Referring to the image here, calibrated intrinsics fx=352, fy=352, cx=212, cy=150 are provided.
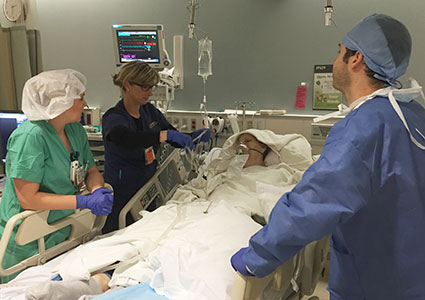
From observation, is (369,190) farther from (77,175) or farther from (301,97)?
(301,97)

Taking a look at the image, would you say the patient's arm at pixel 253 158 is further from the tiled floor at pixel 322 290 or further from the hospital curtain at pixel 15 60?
the hospital curtain at pixel 15 60

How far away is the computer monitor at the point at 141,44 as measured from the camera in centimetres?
252

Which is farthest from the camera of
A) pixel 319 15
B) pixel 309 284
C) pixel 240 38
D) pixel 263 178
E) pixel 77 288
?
pixel 240 38

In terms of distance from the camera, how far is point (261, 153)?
8.44 feet

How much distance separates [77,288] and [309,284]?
37.4 inches

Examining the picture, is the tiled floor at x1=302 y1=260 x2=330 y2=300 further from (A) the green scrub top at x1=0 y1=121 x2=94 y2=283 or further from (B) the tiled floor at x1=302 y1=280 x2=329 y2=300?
(A) the green scrub top at x1=0 y1=121 x2=94 y2=283

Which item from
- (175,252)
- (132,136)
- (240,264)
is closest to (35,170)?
(132,136)

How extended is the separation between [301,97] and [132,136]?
168 centimetres

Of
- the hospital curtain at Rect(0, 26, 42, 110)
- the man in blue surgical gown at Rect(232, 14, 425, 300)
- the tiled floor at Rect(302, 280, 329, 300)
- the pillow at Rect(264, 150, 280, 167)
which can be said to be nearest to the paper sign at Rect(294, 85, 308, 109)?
the pillow at Rect(264, 150, 280, 167)

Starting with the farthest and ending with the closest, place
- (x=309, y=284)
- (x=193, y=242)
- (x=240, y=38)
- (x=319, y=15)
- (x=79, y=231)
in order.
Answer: (x=240, y=38) → (x=319, y=15) → (x=79, y=231) → (x=309, y=284) → (x=193, y=242)

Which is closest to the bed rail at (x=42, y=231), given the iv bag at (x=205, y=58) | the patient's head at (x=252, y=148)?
the patient's head at (x=252, y=148)

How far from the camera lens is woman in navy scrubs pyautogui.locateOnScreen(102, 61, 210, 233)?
2.00 metres

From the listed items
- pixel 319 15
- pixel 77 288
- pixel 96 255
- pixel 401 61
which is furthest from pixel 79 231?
pixel 319 15

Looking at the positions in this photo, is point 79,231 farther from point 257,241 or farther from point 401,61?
point 401,61
